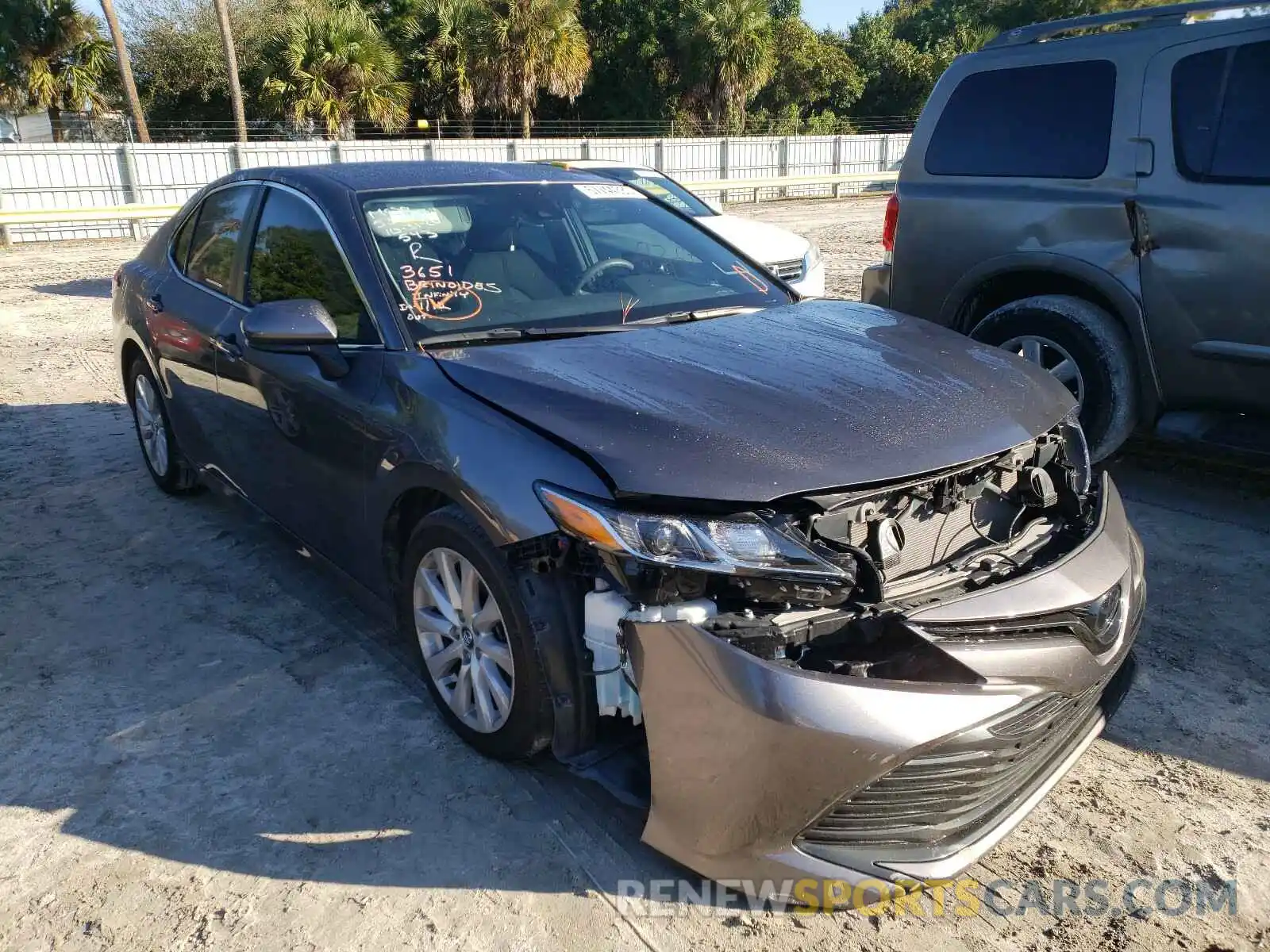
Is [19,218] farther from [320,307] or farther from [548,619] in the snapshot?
[548,619]

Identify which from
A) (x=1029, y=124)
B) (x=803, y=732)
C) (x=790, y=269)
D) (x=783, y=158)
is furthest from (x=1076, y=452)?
(x=783, y=158)

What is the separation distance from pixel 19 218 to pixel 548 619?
18.9 meters

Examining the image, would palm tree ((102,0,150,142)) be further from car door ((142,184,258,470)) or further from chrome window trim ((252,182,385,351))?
chrome window trim ((252,182,385,351))

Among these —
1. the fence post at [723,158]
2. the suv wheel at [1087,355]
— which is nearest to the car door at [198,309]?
the suv wheel at [1087,355]

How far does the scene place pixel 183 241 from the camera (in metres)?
4.88

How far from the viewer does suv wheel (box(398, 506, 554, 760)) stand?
8.65ft

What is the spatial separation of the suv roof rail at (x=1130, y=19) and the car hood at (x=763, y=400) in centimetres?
228

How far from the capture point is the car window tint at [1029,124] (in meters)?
4.90

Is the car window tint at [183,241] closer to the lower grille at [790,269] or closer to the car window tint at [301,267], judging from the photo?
the car window tint at [301,267]

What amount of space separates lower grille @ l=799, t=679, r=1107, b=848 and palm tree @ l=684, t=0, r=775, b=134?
1380 inches

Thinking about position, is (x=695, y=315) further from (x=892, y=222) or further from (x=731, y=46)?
(x=731, y=46)

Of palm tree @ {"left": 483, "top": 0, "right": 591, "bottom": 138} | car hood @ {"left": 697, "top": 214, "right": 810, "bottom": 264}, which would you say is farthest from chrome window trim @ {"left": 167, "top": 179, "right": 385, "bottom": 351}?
palm tree @ {"left": 483, "top": 0, "right": 591, "bottom": 138}

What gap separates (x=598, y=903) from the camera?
2.51 metres

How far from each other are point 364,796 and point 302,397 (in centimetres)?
137
